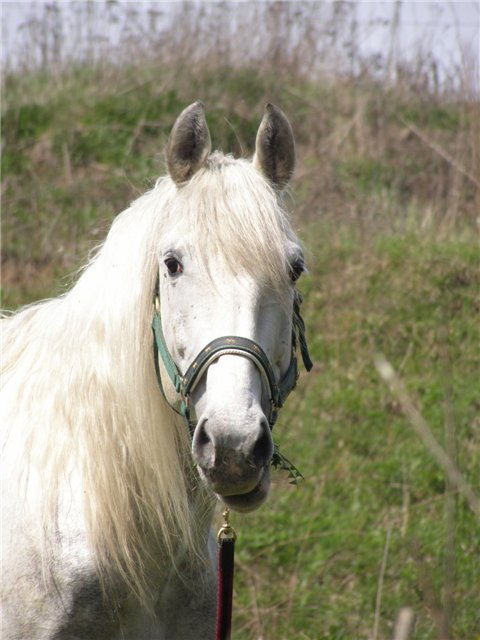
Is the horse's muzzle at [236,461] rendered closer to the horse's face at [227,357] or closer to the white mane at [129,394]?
the horse's face at [227,357]

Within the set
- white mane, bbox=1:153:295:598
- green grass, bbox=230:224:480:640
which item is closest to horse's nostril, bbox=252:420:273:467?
white mane, bbox=1:153:295:598

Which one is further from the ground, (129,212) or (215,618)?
(129,212)

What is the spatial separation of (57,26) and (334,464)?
6010 millimetres

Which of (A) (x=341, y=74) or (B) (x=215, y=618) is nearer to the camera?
(B) (x=215, y=618)

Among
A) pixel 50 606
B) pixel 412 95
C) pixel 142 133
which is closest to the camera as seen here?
pixel 50 606

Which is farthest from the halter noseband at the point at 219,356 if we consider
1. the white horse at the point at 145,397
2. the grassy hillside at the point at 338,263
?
the grassy hillside at the point at 338,263

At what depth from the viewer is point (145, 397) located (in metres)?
2.34

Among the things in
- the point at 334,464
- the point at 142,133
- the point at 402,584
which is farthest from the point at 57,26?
the point at 402,584

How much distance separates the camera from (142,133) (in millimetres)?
7867

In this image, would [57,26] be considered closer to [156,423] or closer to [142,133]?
[142,133]

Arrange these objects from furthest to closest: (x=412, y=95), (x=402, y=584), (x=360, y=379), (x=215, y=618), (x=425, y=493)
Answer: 1. (x=412, y=95)
2. (x=360, y=379)
3. (x=425, y=493)
4. (x=402, y=584)
5. (x=215, y=618)

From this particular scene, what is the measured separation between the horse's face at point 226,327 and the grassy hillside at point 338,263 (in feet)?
1.35

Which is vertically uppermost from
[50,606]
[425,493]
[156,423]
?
[156,423]

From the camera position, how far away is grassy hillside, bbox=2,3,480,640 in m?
4.26
